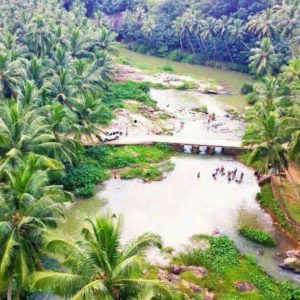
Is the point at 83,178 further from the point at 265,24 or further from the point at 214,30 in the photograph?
the point at 214,30

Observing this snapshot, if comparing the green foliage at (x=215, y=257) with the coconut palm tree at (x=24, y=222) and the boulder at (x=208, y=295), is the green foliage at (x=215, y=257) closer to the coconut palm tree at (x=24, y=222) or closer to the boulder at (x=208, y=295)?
the boulder at (x=208, y=295)

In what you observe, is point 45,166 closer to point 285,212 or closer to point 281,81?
point 285,212

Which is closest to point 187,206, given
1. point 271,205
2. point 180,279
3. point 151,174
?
point 151,174

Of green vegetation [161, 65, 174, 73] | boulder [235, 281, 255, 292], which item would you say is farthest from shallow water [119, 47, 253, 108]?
boulder [235, 281, 255, 292]

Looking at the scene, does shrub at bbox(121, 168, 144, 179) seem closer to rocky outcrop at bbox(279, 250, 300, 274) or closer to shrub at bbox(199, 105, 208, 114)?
rocky outcrop at bbox(279, 250, 300, 274)

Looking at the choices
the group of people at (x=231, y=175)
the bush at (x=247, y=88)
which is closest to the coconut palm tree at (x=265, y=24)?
the bush at (x=247, y=88)
